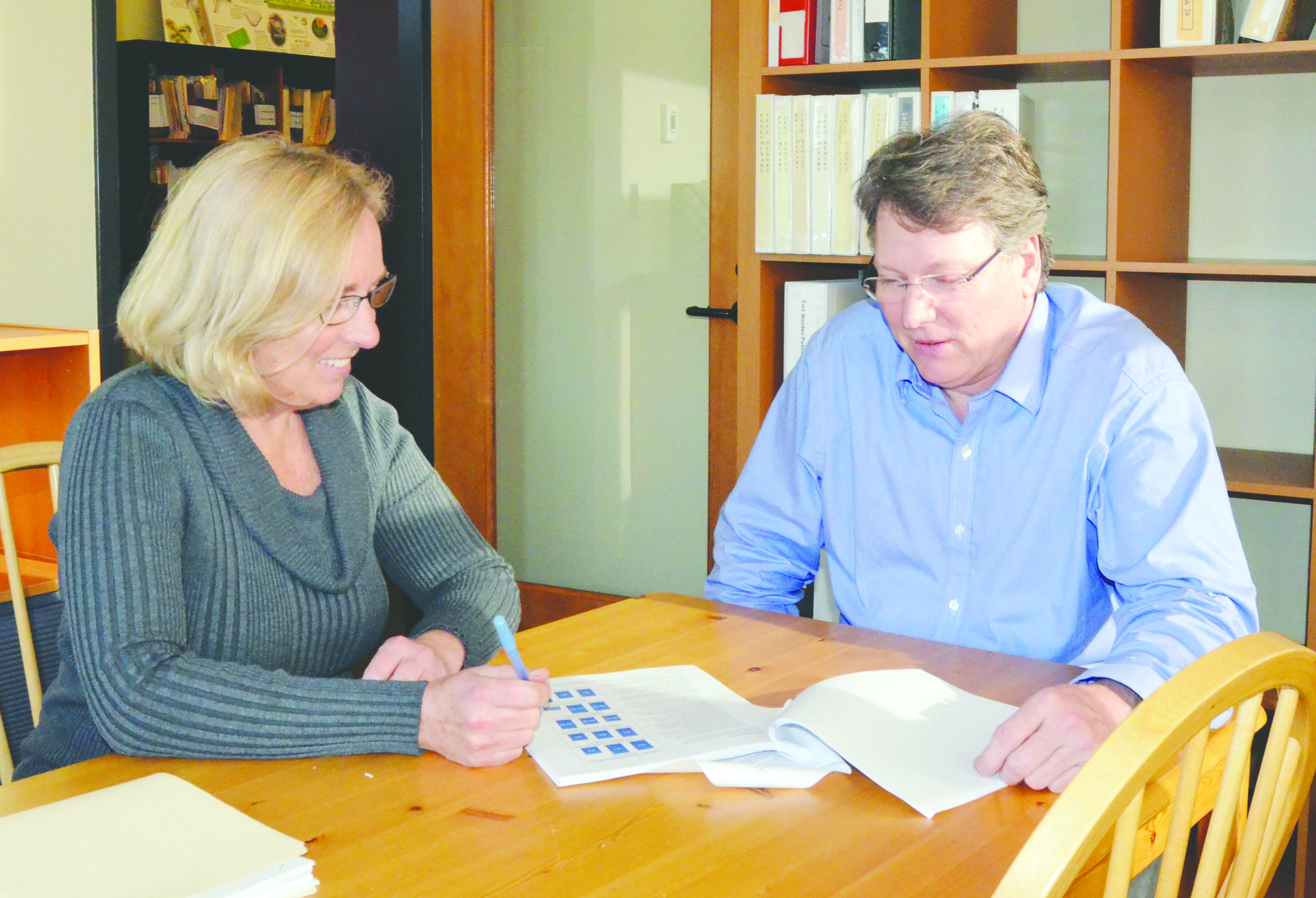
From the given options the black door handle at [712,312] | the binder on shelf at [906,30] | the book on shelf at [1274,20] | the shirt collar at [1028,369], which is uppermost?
the binder on shelf at [906,30]

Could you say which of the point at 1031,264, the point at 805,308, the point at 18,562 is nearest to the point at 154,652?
the point at 18,562

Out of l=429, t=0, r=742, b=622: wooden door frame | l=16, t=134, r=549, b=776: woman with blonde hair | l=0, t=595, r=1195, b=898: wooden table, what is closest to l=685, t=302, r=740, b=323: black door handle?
l=429, t=0, r=742, b=622: wooden door frame

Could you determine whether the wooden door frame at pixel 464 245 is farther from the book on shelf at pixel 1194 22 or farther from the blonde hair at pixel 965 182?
the blonde hair at pixel 965 182

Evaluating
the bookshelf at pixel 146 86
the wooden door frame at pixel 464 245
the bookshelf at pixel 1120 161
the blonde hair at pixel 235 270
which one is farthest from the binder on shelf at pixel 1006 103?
the bookshelf at pixel 146 86

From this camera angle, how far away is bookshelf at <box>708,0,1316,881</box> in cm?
214

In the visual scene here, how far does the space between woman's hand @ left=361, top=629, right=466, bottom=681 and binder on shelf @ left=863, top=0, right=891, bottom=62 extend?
59.2 inches

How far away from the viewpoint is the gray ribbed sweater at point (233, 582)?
110 cm

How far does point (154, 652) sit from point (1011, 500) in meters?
0.97

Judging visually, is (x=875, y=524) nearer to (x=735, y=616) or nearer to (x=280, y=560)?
(x=735, y=616)

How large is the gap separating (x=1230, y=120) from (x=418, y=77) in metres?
1.98

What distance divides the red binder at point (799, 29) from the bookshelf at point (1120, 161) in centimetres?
3

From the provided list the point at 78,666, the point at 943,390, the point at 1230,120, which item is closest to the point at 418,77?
the point at 1230,120

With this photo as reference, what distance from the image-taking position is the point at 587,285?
336cm

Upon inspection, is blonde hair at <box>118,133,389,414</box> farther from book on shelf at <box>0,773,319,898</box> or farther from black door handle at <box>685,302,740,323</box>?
black door handle at <box>685,302,740,323</box>
